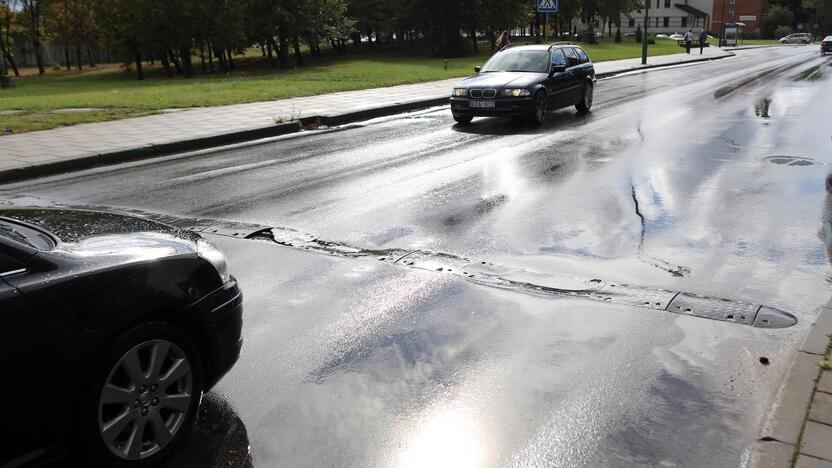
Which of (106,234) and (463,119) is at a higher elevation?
(106,234)

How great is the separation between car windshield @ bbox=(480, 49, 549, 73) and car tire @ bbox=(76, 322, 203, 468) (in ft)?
44.1

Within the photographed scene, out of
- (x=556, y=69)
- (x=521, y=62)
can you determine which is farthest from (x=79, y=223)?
(x=521, y=62)

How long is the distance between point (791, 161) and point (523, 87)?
5.56 metres

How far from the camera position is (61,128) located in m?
15.1

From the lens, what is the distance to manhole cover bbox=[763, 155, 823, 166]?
1030 centimetres

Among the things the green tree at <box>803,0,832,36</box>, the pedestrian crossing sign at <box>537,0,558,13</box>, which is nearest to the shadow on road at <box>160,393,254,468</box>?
the pedestrian crossing sign at <box>537,0,558,13</box>

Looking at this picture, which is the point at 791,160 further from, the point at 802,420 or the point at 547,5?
the point at 547,5

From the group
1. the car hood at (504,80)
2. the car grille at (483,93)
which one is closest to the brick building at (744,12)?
the car hood at (504,80)

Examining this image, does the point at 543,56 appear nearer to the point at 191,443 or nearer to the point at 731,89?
the point at 731,89

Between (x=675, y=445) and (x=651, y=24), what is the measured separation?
141531 millimetres

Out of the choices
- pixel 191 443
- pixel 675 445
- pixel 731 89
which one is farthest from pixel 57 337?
pixel 731 89

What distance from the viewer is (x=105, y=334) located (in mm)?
2834

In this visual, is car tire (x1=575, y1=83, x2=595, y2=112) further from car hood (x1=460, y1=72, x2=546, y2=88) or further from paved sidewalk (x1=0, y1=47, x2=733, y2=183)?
paved sidewalk (x1=0, y1=47, x2=733, y2=183)

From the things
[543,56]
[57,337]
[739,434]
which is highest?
[543,56]
